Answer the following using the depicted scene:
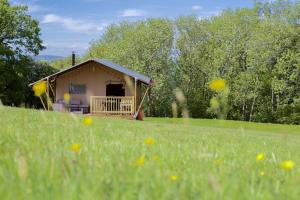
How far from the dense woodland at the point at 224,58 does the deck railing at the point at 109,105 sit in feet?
39.0

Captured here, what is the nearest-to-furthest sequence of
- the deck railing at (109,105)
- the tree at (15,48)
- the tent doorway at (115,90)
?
the deck railing at (109,105)
the tent doorway at (115,90)
the tree at (15,48)

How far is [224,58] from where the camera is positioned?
51656 millimetres

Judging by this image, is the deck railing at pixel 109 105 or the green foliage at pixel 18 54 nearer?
the deck railing at pixel 109 105

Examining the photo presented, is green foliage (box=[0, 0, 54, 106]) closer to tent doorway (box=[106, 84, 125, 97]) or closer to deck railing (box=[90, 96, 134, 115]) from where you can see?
tent doorway (box=[106, 84, 125, 97])

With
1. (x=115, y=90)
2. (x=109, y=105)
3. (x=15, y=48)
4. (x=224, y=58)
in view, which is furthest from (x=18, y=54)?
(x=224, y=58)

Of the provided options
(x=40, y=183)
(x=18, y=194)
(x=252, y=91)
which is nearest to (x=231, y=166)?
(x=40, y=183)

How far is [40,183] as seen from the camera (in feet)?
8.09

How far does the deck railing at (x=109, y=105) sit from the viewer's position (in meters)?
33.2

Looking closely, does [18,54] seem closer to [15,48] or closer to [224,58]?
[15,48]

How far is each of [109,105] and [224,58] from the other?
2118 centimetres

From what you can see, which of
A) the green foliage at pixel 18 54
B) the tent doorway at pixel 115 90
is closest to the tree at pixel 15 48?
the green foliage at pixel 18 54

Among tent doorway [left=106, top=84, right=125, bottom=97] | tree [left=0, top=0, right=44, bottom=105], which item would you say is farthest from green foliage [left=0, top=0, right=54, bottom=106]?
tent doorway [left=106, top=84, right=125, bottom=97]

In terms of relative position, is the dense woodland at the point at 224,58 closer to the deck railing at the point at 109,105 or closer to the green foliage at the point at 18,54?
the green foliage at the point at 18,54

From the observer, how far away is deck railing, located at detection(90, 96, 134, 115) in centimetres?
3325
